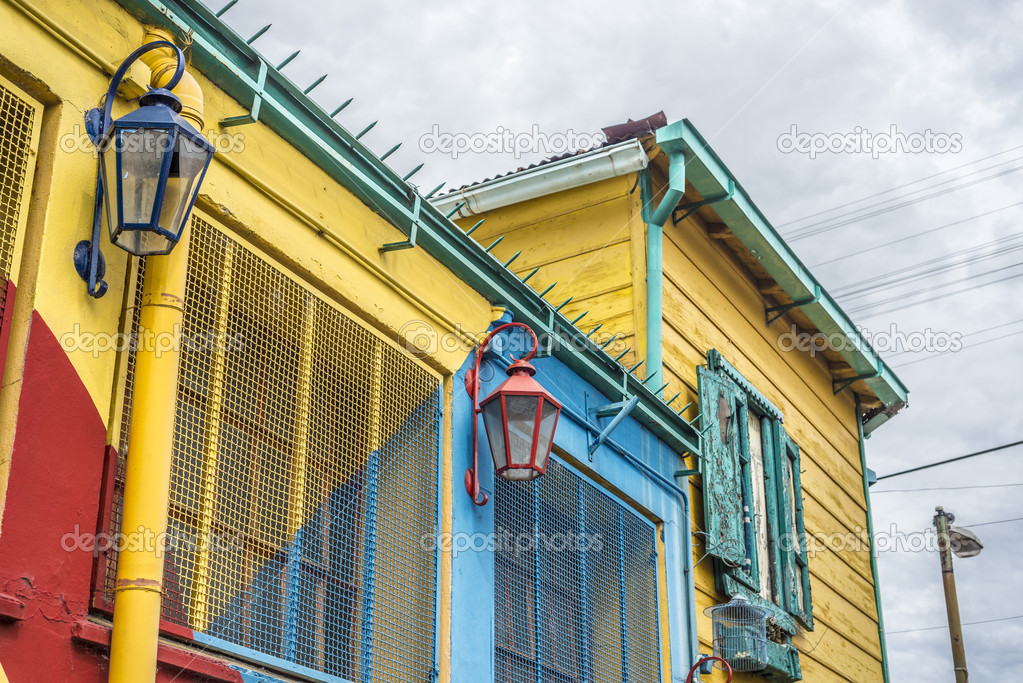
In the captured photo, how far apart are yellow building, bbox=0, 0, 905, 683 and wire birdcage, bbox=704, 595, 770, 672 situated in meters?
0.09

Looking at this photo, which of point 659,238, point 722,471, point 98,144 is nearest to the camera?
point 98,144

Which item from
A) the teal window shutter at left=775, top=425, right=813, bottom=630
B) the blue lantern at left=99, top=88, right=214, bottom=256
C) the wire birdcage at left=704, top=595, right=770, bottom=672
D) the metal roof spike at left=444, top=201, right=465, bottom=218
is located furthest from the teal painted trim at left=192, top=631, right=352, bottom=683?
the metal roof spike at left=444, top=201, right=465, bottom=218

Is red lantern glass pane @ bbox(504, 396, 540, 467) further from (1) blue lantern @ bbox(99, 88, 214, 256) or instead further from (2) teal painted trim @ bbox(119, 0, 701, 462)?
(1) blue lantern @ bbox(99, 88, 214, 256)

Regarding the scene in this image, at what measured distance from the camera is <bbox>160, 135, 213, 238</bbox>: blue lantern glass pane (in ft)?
13.1

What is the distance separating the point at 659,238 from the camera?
918 cm

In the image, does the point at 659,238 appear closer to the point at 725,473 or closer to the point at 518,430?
the point at 725,473

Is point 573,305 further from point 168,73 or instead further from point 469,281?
point 168,73

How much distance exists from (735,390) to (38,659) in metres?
6.81

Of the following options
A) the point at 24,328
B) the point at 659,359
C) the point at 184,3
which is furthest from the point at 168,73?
the point at 659,359

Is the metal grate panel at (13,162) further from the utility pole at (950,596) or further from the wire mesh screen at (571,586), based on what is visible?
the utility pole at (950,596)

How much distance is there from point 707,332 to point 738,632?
257 centimetres

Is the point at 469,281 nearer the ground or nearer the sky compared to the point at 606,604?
nearer the sky

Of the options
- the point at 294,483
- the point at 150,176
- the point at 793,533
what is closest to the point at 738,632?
the point at 793,533

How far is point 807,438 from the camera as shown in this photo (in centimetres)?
1137
